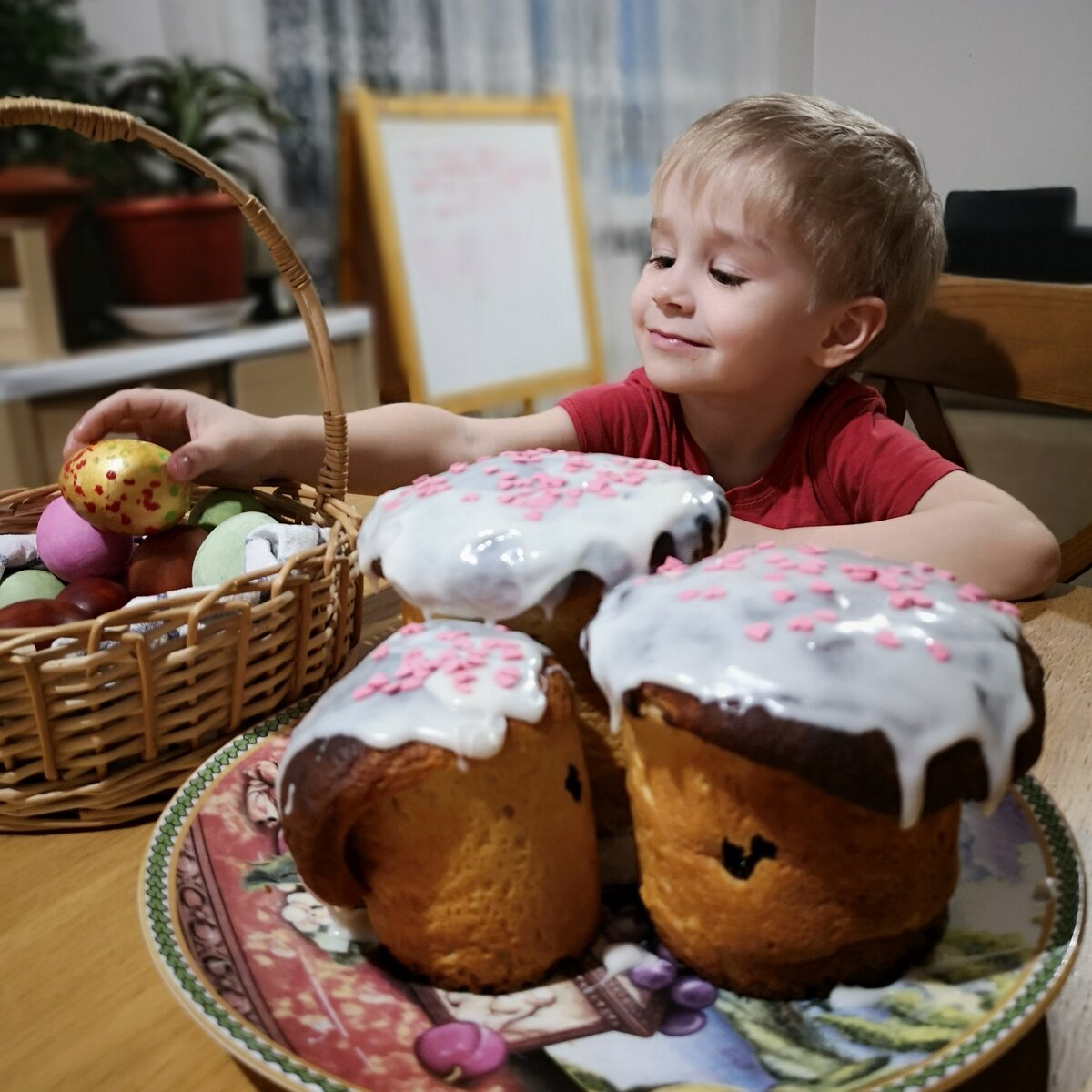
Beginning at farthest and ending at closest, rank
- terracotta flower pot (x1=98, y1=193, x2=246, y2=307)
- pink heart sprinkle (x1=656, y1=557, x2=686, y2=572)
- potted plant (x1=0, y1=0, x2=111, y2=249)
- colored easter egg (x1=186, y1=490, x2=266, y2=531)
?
terracotta flower pot (x1=98, y1=193, x2=246, y2=307), potted plant (x1=0, y1=0, x2=111, y2=249), colored easter egg (x1=186, y1=490, x2=266, y2=531), pink heart sprinkle (x1=656, y1=557, x2=686, y2=572)

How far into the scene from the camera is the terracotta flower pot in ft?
7.45

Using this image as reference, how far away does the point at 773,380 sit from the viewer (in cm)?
122

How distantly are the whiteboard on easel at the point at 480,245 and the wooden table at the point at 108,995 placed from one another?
2.37 metres

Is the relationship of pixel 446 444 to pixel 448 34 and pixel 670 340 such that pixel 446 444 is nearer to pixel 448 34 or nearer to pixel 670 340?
pixel 670 340

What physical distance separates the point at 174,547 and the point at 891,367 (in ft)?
3.90

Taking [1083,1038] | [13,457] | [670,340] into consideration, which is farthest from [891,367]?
[13,457]

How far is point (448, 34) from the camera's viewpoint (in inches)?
114

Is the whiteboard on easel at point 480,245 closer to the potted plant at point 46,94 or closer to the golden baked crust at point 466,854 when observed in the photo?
the potted plant at point 46,94

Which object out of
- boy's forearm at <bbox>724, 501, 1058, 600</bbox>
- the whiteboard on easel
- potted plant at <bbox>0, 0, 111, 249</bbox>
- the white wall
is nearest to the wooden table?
boy's forearm at <bbox>724, 501, 1058, 600</bbox>

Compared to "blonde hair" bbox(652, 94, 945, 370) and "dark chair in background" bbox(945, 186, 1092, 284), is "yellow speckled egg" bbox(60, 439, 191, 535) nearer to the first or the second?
"blonde hair" bbox(652, 94, 945, 370)

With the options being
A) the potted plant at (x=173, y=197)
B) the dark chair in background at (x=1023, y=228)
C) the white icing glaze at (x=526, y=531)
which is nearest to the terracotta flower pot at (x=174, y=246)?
the potted plant at (x=173, y=197)

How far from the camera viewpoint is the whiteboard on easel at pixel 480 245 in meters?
2.87

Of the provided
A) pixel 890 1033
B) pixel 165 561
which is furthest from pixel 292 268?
pixel 890 1033

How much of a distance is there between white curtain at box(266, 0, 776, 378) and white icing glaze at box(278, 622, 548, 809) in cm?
232
